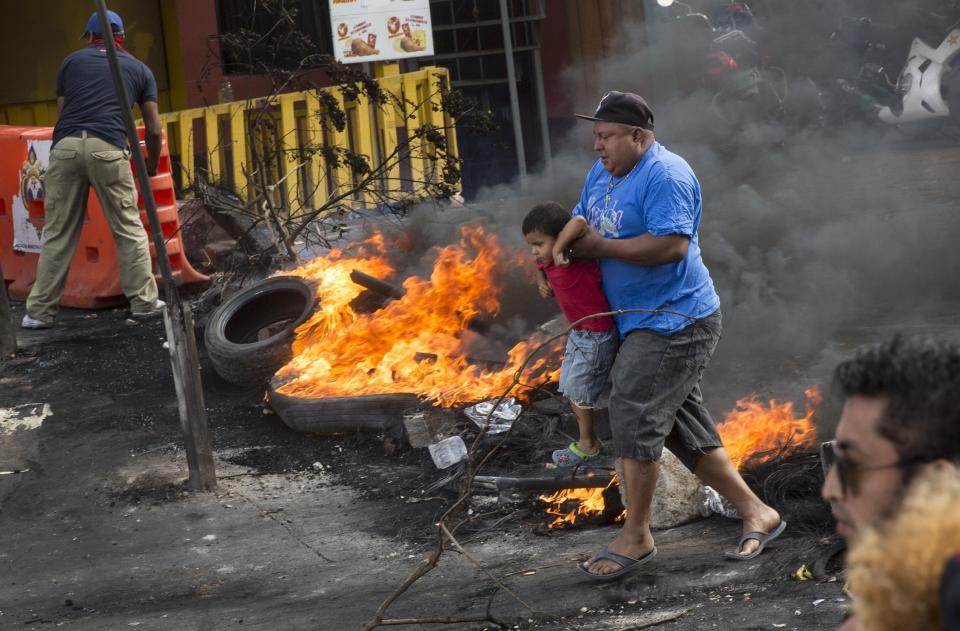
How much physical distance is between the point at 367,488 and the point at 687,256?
7.30ft

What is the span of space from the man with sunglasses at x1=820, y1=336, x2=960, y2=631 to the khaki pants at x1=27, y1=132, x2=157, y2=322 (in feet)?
24.6

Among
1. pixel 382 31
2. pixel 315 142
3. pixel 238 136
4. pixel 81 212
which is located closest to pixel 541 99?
pixel 382 31

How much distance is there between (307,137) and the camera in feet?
36.3

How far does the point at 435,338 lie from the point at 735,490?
9.13 feet

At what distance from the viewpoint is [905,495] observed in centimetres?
163

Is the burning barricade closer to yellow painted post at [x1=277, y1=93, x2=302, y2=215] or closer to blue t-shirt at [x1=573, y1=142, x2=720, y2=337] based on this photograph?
blue t-shirt at [x1=573, y1=142, x2=720, y2=337]

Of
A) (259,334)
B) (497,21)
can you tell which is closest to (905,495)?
(259,334)

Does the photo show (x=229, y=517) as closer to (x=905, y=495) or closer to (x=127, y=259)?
(x=127, y=259)

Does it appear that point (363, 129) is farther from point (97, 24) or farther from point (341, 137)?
point (97, 24)

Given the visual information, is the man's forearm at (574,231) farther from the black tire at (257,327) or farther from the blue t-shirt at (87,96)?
the blue t-shirt at (87,96)

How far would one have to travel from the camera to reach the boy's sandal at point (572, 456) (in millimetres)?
5273

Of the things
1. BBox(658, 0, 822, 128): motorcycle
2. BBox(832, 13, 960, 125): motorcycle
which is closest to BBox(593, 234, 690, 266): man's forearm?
BBox(658, 0, 822, 128): motorcycle

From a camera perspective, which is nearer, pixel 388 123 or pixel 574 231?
pixel 574 231

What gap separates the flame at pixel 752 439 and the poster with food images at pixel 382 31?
594 cm
